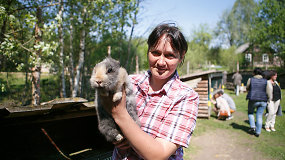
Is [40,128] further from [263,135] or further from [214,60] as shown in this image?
[214,60]

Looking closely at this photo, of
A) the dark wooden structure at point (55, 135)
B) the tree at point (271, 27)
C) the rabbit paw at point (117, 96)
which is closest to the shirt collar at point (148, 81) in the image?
the rabbit paw at point (117, 96)

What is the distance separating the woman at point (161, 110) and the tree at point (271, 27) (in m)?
35.9

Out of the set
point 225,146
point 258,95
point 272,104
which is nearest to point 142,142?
point 225,146

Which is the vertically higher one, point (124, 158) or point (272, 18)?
point (272, 18)

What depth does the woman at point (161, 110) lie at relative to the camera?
4.90 feet

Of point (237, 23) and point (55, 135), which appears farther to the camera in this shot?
point (237, 23)

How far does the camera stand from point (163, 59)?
187cm

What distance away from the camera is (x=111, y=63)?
1.91 metres

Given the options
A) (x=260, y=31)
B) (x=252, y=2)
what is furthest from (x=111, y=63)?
(x=252, y=2)

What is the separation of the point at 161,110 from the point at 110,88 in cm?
57

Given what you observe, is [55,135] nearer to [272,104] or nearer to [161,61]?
[161,61]

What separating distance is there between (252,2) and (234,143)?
61255 mm

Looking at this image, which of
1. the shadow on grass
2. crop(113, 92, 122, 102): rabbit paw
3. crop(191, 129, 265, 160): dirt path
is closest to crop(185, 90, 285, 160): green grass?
the shadow on grass

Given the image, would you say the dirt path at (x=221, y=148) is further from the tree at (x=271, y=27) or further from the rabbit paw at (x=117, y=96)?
the tree at (x=271, y=27)
